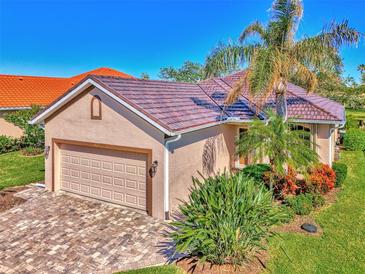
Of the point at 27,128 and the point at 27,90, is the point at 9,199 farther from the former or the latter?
the point at 27,90

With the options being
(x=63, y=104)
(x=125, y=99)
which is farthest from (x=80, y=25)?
(x=125, y=99)

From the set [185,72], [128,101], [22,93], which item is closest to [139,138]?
[128,101]

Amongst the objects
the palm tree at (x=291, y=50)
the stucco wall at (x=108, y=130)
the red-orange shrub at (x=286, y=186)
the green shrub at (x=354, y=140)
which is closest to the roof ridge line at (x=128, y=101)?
the stucco wall at (x=108, y=130)

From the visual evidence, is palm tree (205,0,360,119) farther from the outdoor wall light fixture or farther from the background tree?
the background tree

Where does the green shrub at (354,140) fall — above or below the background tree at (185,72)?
below

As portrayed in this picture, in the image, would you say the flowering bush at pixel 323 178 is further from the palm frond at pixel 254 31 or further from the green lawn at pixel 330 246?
the palm frond at pixel 254 31

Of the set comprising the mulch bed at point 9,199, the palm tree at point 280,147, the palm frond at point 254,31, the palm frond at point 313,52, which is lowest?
the mulch bed at point 9,199

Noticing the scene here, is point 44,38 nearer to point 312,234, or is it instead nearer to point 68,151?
point 68,151
